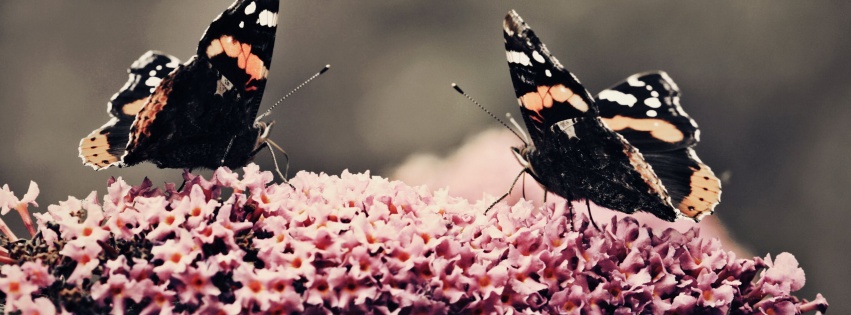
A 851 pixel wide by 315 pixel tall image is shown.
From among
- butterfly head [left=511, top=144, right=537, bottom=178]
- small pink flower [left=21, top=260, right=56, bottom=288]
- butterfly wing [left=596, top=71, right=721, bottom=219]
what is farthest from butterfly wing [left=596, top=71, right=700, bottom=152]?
small pink flower [left=21, top=260, right=56, bottom=288]

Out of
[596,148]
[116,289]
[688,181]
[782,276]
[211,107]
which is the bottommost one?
[782,276]

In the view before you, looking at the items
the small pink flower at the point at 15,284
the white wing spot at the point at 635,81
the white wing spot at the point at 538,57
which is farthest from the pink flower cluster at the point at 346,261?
the white wing spot at the point at 635,81

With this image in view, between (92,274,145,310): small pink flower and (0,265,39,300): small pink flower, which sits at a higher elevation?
(0,265,39,300): small pink flower

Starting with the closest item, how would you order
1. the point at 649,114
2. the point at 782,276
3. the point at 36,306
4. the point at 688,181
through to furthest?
the point at 36,306 → the point at 782,276 → the point at 688,181 → the point at 649,114

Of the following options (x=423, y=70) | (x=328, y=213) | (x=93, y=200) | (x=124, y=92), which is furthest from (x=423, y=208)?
(x=423, y=70)

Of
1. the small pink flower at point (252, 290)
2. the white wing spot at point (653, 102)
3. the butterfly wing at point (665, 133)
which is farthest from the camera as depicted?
the white wing spot at point (653, 102)

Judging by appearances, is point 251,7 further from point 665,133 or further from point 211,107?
point 665,133

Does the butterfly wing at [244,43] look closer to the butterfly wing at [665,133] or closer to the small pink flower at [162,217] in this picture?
the small pink flower at [162,217]

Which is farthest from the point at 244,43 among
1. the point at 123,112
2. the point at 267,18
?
the point at 123,112

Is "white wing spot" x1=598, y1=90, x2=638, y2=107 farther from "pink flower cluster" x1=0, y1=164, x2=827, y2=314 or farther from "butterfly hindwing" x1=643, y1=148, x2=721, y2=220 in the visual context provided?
"pink flower cluster" x1=0, y1=164, x2=827, y2=314
